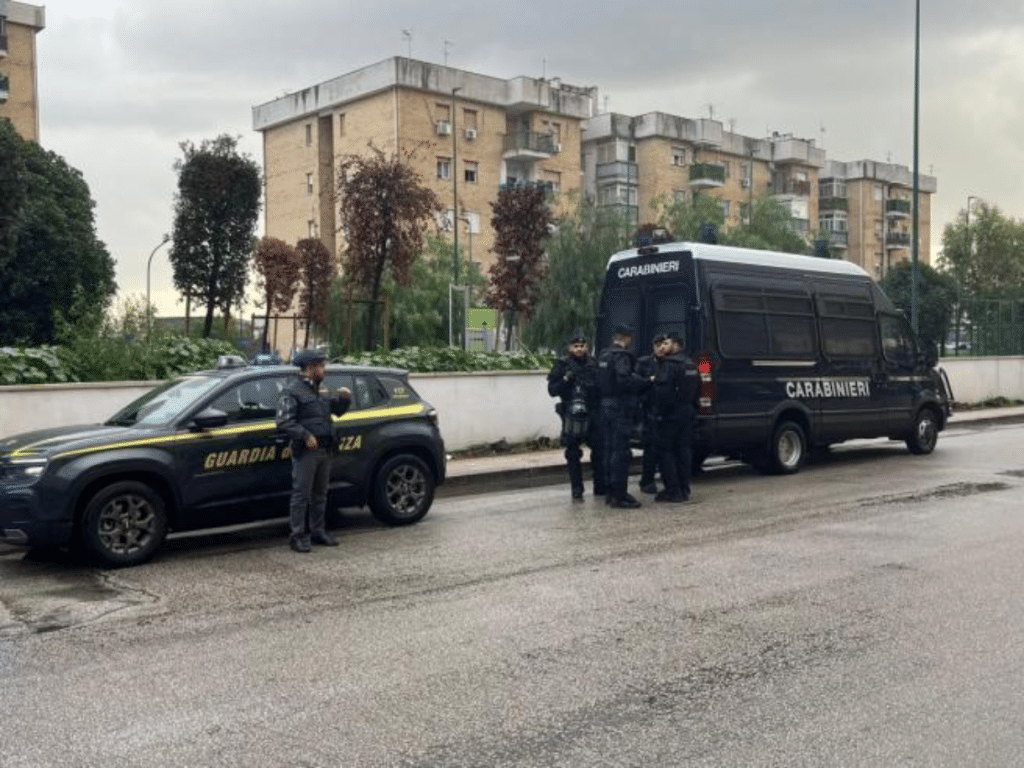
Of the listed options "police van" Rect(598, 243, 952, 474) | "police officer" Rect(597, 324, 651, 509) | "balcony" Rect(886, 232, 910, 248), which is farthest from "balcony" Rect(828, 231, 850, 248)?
"police officer" Rect(597, 324, 651, 509)

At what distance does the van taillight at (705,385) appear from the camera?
11906mm

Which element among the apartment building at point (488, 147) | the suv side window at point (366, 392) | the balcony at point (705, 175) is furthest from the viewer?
the balcony at point (705, 175)

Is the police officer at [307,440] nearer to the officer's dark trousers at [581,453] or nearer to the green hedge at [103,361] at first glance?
the officer's dark trousers at [581,453]

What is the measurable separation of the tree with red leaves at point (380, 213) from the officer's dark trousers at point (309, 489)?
11.7 m

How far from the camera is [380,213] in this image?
20.6 meters

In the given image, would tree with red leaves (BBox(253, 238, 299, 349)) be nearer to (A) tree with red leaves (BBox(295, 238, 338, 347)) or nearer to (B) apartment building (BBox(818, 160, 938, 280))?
(A) tree with red leaves (BBox(295, 238, 338, 347))

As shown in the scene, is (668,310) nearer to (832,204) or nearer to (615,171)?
(615,171)

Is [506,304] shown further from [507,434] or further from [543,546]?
[543,546]

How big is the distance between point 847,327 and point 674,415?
4.25 m

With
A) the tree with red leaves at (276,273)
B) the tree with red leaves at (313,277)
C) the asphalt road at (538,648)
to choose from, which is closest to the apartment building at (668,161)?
the tree with red leaves at (313,277)

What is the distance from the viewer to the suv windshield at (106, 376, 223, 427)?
28.3 ft

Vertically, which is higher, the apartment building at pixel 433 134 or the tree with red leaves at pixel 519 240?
the apartment building at pixel 433 134

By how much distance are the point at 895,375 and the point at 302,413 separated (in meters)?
9.26

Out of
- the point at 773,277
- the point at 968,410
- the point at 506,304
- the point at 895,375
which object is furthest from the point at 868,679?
the point at 506,304
